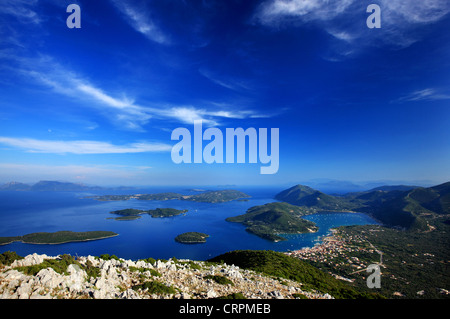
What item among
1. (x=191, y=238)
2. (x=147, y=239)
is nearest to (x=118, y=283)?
(x=191, y=238)

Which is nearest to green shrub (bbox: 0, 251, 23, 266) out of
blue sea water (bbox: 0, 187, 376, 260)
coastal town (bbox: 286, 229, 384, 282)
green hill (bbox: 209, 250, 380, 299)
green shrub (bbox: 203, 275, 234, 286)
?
green shrub (bbox: 203, 275, 234, 286)

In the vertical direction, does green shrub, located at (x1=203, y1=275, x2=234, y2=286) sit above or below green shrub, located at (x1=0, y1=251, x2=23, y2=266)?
below

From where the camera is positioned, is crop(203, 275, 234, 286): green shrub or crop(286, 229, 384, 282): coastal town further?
crop(286, 229, 384, 282): coastal town

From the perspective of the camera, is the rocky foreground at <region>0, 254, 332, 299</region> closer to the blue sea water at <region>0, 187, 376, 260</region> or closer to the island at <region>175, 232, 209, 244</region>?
the blue sea water at <region>0, 187, 376, 260</region>

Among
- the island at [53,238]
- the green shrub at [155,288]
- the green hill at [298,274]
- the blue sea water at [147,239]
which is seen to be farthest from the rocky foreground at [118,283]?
the island at [53,238]
